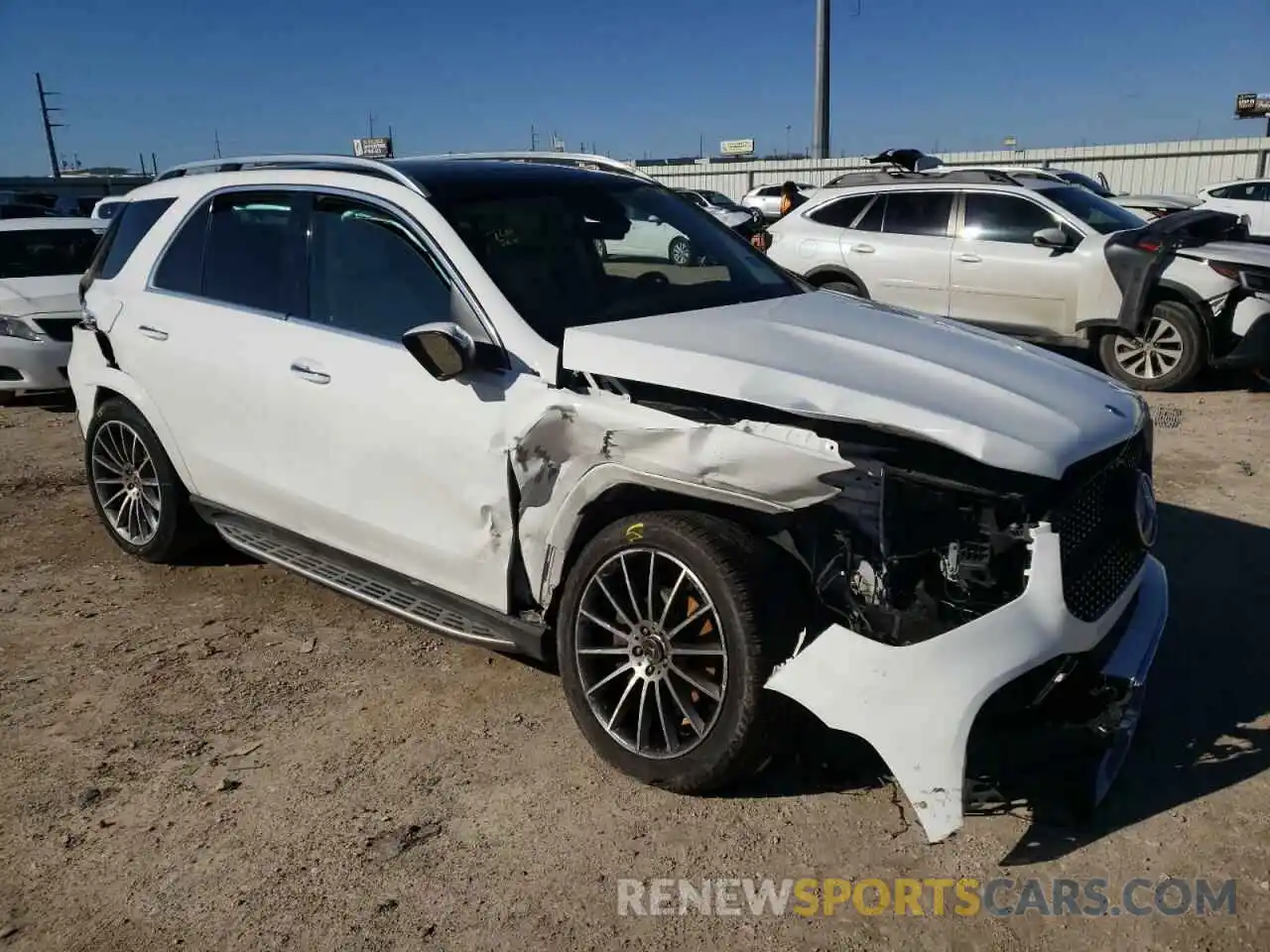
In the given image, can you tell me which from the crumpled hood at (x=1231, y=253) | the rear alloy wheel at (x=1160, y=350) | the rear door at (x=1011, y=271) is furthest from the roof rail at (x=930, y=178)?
the rear alloy wheel at (x=1160, y=350)

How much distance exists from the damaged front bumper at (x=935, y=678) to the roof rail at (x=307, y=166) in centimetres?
225

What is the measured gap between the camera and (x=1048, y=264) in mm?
9078

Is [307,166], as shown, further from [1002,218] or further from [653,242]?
[1002,218]

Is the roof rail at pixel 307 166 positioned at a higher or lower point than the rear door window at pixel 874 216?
higher

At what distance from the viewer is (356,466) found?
378 centimetres

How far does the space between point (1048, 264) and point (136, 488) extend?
7521 millimetres

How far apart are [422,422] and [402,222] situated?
2.55 feet

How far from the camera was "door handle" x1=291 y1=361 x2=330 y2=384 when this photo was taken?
3.83 metres

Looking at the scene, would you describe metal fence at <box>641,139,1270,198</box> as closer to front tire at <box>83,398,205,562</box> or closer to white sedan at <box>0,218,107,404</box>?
white sedan at <box>0,218,107,404</box>

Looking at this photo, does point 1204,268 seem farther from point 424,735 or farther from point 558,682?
point 424,735

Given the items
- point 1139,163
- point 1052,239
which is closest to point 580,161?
point 1052,239

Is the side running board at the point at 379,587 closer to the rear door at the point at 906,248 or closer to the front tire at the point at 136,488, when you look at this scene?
the front tire at the point at 136,488

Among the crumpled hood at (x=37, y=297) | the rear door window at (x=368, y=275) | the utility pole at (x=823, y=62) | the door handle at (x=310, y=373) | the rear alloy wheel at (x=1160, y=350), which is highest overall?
the utility pole at (x=823, y=62)

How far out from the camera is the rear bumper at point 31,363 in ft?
29.8
